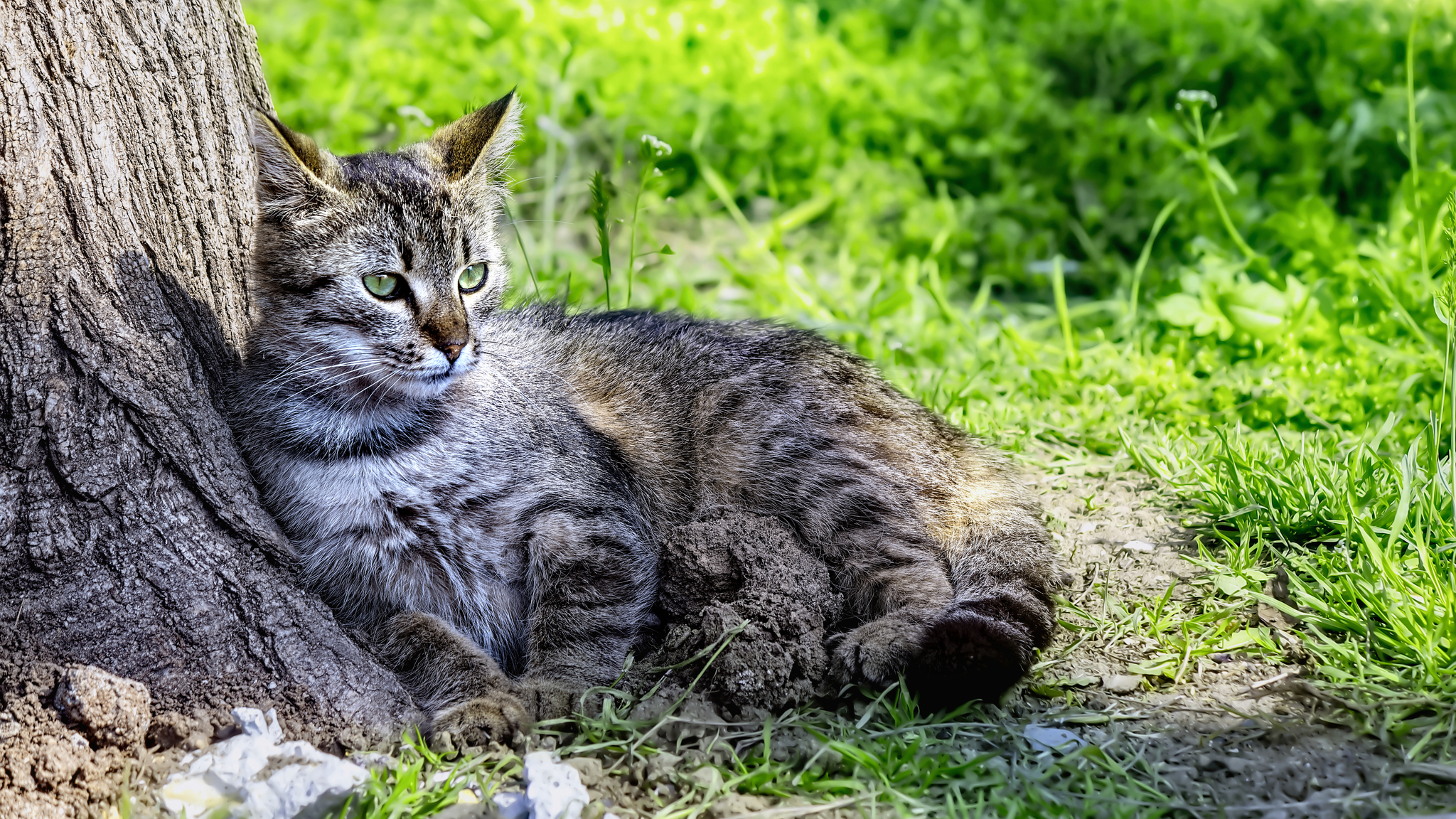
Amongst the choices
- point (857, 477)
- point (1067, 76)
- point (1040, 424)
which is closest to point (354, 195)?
point (857, 477)

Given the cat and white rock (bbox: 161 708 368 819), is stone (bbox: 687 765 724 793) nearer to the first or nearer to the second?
the cat

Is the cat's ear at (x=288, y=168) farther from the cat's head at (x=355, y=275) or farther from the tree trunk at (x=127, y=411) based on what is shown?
the tree trunk at (x=127, y=411)

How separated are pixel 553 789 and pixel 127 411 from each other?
137 centimetres

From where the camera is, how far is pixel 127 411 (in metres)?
2.62

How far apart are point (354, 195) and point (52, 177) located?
0.68 metres

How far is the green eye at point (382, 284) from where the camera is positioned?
2877 millimetres

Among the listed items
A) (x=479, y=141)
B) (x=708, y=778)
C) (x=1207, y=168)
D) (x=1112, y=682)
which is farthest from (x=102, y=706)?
(x=1207, y=168)

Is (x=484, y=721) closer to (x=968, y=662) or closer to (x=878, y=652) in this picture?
(x=878, y=652)

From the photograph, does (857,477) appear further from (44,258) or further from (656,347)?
(44,258)

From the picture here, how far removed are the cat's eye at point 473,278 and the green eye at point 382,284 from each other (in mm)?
215

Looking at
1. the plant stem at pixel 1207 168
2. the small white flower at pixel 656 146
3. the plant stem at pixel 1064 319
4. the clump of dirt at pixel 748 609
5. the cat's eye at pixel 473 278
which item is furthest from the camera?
the plant stem at pixel 1064 319

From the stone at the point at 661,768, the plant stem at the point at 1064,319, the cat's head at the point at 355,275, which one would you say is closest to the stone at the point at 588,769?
the stone at the point at 661,768

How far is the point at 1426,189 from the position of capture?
4.64 m

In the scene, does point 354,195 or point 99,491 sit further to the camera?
point 354,195
